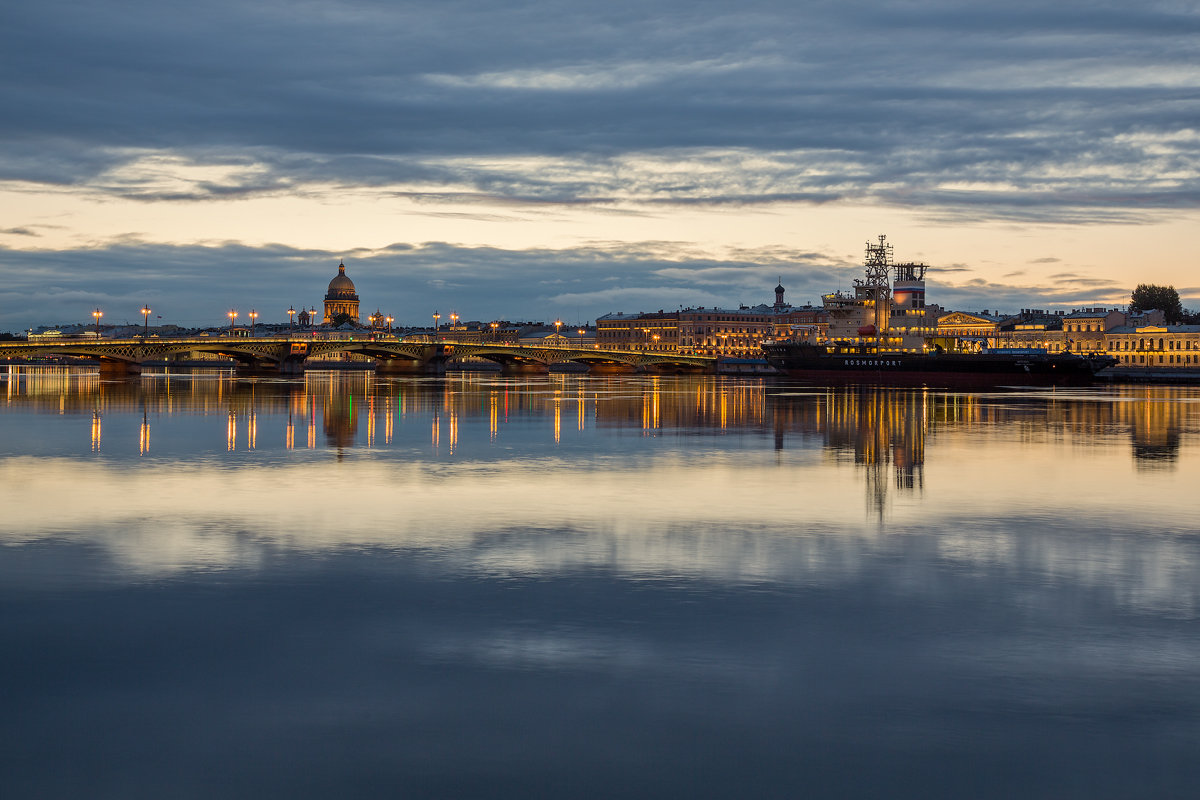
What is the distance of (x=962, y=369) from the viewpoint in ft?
339

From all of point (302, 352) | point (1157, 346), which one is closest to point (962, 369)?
point (1157, 346)

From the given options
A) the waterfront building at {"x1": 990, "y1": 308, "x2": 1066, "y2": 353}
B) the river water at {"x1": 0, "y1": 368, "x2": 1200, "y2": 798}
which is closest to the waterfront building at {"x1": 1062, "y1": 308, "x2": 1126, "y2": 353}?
the waterfront building at {"x1": 990, "y1": 308, "x2": 1066, "y2": 353}

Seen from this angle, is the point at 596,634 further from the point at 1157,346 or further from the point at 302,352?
the point at 1157,346

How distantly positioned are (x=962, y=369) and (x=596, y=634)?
99160 mm

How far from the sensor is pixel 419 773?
6703 mm

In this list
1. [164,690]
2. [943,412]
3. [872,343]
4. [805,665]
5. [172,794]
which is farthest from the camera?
[872,343]

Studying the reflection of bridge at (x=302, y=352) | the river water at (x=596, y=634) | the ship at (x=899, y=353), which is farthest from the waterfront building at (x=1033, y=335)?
the river water at (x=596, y=634)

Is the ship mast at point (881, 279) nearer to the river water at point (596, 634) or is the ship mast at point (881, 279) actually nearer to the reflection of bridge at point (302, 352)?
the reflection of bridge at point (302, 352)

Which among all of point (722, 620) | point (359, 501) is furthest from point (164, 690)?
point (359, 501)

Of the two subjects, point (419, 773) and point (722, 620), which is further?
point (722, 620)

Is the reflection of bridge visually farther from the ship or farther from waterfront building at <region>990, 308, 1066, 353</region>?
waterfront building at <region>990, 308, 1066, 353</region>

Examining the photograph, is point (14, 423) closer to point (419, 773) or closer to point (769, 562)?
point (769, 562)

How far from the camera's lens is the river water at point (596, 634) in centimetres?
683

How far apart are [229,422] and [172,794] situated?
33075mm
